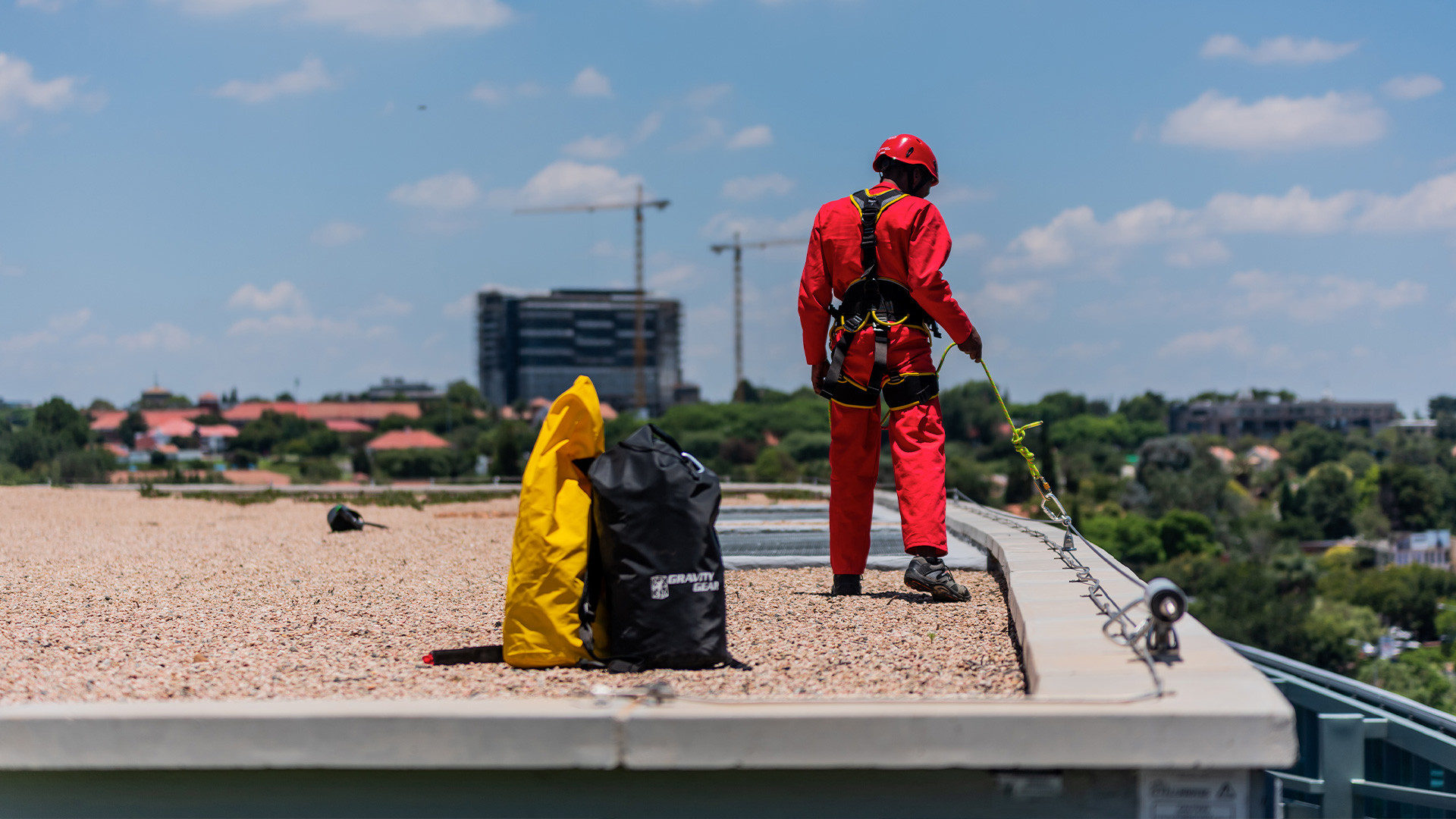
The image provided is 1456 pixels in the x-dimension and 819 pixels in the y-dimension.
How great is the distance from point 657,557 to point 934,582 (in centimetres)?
189

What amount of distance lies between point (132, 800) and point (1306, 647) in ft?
286

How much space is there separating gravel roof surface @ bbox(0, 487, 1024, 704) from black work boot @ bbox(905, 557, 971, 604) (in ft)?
0.25

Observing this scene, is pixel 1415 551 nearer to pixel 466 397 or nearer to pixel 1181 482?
pixel 1181 482

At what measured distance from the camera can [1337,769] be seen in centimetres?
856

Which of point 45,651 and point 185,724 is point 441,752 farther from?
point 45,651

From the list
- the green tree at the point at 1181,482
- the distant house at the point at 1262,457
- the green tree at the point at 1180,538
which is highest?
the distant house at the point at 1262,457

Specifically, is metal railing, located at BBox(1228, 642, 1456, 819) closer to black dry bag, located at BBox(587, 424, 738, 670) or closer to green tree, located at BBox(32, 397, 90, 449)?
black dry bag, located at BBox(587, 424, 738, 670)

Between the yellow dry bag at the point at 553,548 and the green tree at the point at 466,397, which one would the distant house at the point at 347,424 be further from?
the yellow dry bag at the point at 553,548

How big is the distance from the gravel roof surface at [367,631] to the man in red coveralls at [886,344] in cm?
33

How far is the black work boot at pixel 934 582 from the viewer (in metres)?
5.14

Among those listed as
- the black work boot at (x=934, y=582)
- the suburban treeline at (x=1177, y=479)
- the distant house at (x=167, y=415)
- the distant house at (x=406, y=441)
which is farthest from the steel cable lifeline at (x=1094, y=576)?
the distant house at (x=167, y=415)

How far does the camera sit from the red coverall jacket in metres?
5.16

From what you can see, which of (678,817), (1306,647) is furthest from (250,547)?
(1306,647)

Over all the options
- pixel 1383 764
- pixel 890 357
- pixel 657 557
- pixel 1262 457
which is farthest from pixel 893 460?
pixel 1262 457
